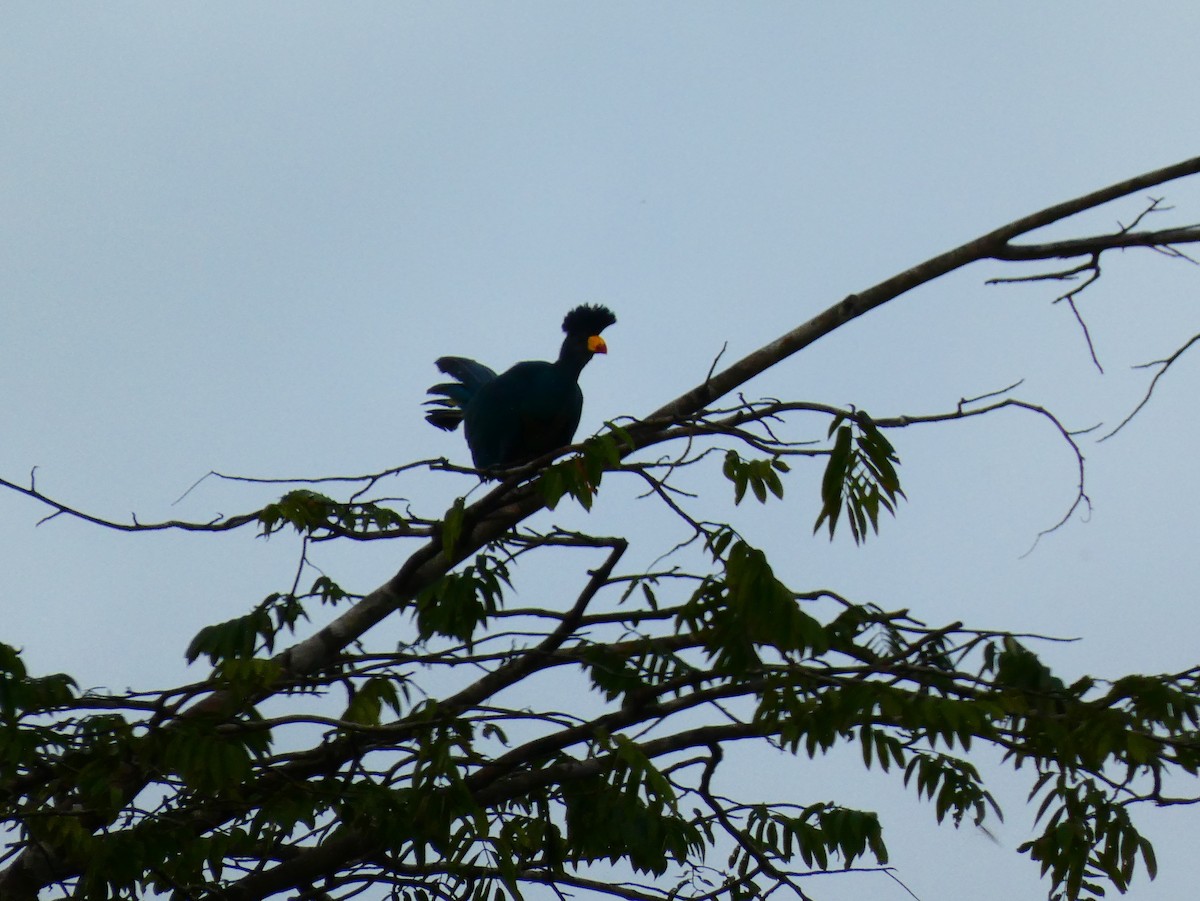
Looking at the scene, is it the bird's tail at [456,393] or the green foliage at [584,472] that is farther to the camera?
the bird's tail at [456,393]

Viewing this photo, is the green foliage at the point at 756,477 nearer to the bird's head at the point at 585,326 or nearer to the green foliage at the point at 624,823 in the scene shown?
the green foliage at the point at 624,823

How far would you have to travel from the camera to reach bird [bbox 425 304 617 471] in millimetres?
6098

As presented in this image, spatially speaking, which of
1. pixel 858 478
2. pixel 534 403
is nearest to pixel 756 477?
pixel 858 478

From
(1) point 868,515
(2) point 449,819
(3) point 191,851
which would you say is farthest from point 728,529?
(3) point 191,851

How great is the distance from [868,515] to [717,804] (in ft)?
5.52

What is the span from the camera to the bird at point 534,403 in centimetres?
610

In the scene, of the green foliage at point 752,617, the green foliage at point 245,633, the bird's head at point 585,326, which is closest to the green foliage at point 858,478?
the green foliage at point 752,617

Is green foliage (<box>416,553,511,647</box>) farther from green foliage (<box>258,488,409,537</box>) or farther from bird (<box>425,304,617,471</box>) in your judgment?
bird (<box>425,304,617,471</box>)

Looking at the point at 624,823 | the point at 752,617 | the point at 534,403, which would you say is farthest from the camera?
the point at 534,403

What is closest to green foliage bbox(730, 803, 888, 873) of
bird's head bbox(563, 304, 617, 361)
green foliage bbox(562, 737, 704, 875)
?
green foliage bbox(562, 737, 704, 875)

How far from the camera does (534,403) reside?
6078 mm

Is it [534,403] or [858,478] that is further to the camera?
[534,403]

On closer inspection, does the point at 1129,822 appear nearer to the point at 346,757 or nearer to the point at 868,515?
the point at 868,515

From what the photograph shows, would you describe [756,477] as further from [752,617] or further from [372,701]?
[372,701]
